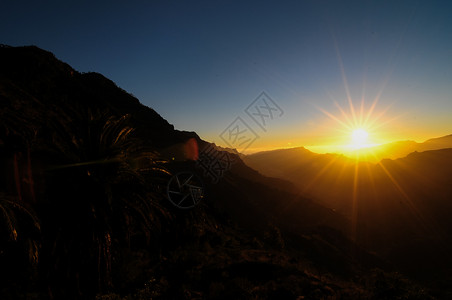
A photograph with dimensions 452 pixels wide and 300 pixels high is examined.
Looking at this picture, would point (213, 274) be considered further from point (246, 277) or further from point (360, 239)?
point (360, 239)

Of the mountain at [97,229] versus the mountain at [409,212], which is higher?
the mountain at [97,229]

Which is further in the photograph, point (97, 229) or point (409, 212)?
point (409, 212)

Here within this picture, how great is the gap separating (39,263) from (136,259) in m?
4.71

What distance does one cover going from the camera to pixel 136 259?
11.3 m

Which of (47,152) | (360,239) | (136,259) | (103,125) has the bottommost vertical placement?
(360,239)

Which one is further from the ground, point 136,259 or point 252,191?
point 136,259

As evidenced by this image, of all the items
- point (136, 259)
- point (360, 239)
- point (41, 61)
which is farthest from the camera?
point (360, 239)

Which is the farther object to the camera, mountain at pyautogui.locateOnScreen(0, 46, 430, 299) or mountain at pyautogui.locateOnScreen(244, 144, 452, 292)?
mountain at pyautogui.locateOnScreen(244, 144, 452, 292)

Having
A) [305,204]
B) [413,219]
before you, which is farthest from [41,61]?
[413,219]

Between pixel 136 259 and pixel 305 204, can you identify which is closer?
pixel 136 259

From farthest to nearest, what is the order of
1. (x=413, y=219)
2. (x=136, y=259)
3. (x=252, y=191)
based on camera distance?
(x=413, y=219) → (x=252, y=191) → (x=136, y=259)

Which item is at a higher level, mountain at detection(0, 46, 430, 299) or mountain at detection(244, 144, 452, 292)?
mountain at detection(0, 46, 430, 299)

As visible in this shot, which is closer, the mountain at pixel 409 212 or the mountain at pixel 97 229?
the mountain at pixel 97 229

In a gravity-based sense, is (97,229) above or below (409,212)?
above
